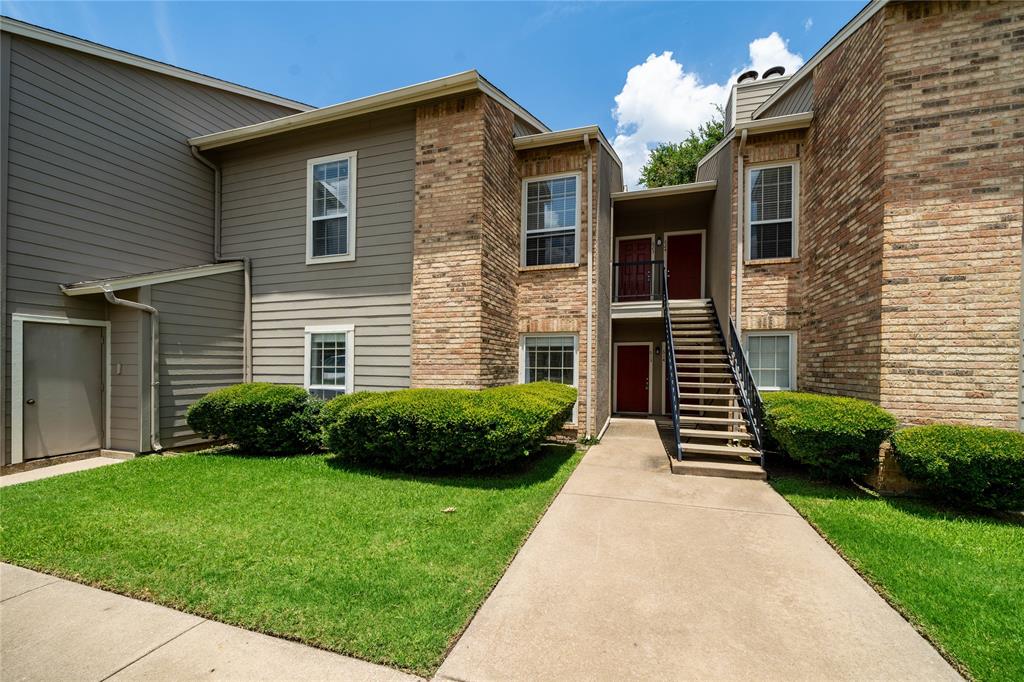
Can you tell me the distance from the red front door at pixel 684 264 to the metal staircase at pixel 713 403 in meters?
1.78

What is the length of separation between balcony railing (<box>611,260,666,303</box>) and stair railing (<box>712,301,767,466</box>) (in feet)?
11.4

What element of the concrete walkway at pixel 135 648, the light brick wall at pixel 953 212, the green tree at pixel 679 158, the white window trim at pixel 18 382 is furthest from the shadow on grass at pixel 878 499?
the green tree at pixel 679 158

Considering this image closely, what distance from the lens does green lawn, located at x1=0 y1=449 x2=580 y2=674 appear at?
2.72 m

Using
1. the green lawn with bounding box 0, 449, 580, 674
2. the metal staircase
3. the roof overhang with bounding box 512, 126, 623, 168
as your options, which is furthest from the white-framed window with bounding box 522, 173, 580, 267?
the green lawn with bounding box 0, 449, 580, 674

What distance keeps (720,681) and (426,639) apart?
1663mm

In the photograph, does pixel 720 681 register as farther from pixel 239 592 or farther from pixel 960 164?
pixel 960 164

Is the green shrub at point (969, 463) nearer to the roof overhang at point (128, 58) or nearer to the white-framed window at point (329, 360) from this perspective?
the white-framed window at point (329, 360)

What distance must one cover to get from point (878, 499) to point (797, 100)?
7673 millimetres

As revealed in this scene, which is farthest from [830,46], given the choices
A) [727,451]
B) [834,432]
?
[727,451]

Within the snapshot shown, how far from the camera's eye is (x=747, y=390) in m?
7.27

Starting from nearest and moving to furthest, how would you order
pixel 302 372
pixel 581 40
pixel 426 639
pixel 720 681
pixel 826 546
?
pixel 720 681 < pixel 426 639 < pixel 826 546 < pixel 302 372 < pixel 581 40

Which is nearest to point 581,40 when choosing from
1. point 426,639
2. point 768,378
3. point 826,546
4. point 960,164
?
point 960,164

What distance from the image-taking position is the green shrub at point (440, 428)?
548 cm

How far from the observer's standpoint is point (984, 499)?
452cm
